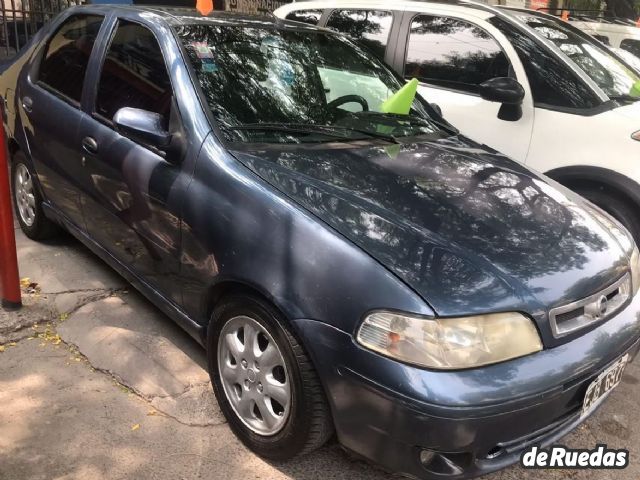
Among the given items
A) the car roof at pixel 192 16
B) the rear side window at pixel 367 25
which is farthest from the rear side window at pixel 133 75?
the rear side window at pixel 367 25

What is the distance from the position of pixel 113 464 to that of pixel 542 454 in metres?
1.63

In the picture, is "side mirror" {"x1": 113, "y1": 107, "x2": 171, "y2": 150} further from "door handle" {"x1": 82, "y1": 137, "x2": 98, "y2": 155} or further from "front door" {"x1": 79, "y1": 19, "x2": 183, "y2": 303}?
"door handle" {"x1": 82, "y1": 137, "x2": 98, "y2": 155}

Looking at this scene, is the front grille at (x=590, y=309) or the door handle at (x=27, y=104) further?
the door handle at (x=27, y=104)

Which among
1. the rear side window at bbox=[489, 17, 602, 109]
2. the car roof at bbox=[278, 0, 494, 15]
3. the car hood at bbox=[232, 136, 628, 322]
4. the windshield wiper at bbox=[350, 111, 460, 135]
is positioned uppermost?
the car roof at bbox=[278, 0, 494, 15]

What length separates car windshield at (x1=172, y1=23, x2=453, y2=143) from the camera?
9.32ft

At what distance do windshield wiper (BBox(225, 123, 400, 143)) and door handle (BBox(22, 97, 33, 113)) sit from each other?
1.87m

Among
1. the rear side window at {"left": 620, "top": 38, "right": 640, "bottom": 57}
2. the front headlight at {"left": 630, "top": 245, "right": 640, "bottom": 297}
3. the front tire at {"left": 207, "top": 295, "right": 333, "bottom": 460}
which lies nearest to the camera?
the front tire at {"left": 207, "top": 295, "right": 333, "bottom": 460}

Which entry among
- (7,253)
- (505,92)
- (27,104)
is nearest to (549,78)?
(505,92)

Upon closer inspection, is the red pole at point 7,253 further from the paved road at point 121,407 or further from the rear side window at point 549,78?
the rear side window at point 549,78

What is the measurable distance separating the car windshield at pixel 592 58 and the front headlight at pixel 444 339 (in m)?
3.04

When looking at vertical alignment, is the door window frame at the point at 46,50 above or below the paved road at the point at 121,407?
above

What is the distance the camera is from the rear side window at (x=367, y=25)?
5102 millimetres

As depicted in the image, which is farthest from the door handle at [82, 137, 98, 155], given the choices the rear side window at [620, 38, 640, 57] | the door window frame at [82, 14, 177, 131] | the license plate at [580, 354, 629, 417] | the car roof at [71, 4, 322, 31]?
the rear side window at [620, 38, 640, 57]

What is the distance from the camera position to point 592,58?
4.69 metres
